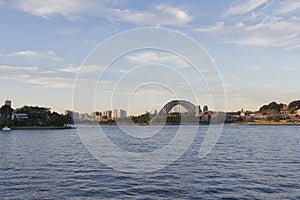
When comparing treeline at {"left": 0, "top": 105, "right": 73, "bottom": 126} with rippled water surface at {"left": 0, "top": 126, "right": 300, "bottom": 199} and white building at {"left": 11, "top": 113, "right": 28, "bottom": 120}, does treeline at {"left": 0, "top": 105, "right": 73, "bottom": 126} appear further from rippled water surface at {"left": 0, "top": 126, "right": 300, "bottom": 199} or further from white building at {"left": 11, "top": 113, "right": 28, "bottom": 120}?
rippled water surface at {"left": 0, "top": 126, "right": 300, "bottom": 199}

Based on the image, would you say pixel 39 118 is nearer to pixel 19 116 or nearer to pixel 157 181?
pixel 19 116

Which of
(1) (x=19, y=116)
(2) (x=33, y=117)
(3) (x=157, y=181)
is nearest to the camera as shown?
(3) (x=157, y=181)

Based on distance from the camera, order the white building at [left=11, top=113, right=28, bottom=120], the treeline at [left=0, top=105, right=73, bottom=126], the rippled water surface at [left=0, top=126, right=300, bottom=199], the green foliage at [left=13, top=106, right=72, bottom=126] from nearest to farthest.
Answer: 1. the rippled water surface at [left=0, top=126, right=300, bottom=199]
2. the treeline at [left=0, top=105, right=73, bottom=126]
3. the green foliage at [left=13, top=106, right=72, bottom=126]
4. the white building at [left=11, top=113, right=28, bottom=120]

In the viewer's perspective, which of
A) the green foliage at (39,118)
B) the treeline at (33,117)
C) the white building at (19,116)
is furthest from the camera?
the white building at (19,116)

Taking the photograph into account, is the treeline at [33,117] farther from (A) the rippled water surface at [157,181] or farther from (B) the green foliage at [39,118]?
(A) the rippled water surface at [157,181]

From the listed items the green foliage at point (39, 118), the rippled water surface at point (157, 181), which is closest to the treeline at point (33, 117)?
the green foliage at point (39, 118)

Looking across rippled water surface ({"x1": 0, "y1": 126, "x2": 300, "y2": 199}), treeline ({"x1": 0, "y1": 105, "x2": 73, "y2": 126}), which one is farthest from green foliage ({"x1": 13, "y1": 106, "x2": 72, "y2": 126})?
rippled water surface ({"x1": 0, "y1": 126, "x2": 300, "y2": 199})

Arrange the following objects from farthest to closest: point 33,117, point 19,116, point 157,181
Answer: point 33,117, point 19,116, point 157,181

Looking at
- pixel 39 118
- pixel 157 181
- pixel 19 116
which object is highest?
pixel 19 116

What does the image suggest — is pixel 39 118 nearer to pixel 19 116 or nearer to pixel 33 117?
pixel 33 117

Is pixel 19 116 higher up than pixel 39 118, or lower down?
higher up

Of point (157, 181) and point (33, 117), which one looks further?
point (33, 117)

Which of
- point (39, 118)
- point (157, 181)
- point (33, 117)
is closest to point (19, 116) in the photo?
point (33, 117)

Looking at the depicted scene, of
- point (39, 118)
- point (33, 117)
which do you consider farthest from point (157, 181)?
point (33, 117)
